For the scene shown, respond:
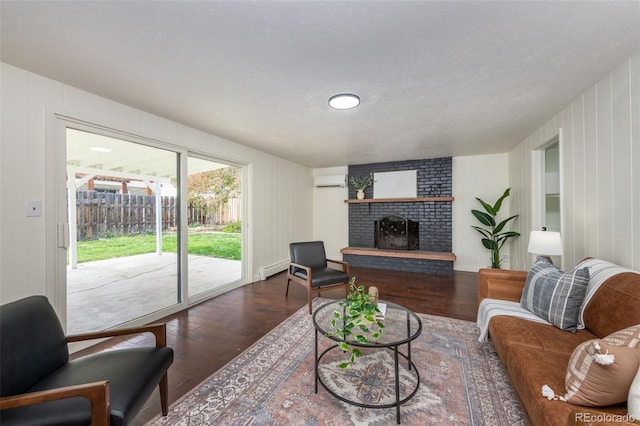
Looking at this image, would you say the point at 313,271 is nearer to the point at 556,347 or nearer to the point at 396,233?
the point at 556,347

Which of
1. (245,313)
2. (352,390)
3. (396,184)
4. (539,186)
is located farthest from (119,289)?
(539,186)

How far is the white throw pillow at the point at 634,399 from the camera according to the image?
0.91 meters

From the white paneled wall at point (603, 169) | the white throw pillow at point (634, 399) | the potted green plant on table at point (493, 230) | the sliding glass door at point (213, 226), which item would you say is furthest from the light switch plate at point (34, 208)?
the potted green plant on table at point (493, 230)

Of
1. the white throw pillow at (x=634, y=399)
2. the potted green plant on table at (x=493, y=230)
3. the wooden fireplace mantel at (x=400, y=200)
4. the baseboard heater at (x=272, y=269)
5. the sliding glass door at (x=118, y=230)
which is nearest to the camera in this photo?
the white throw pillow at (x=634, y=399)

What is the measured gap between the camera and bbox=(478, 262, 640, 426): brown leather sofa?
1.05 metres

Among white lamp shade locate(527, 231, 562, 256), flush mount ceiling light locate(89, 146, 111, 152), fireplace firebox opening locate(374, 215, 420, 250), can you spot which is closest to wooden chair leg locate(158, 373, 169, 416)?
flush mount ceiling light locate(89, 146, 111, 152)

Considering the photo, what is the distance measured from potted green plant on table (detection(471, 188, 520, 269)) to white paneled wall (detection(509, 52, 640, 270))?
1685 millimetres

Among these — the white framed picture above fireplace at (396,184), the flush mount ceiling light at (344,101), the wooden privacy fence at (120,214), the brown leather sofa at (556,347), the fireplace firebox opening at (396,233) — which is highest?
the flush mount ceiling light at (344,101)

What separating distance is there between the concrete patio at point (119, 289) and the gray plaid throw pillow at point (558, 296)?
3785 millimetres

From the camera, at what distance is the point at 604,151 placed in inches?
81.8

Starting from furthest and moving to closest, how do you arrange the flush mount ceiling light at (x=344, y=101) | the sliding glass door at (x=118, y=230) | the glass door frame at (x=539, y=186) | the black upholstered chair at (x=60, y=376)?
the glass door frame at (x=539, y=186) < the sliding glass door at (x=118, y=230) < the flush mount ceiling light at (x=344, y=101) < the black upholstered chair at (x=60, y=376)

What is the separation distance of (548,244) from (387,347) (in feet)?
6.65

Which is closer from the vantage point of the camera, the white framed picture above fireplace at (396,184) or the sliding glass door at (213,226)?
the sliding glass door at (213,226)

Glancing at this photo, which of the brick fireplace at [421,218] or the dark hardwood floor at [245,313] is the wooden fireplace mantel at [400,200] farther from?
the dark hardwood floor at [245,313]
